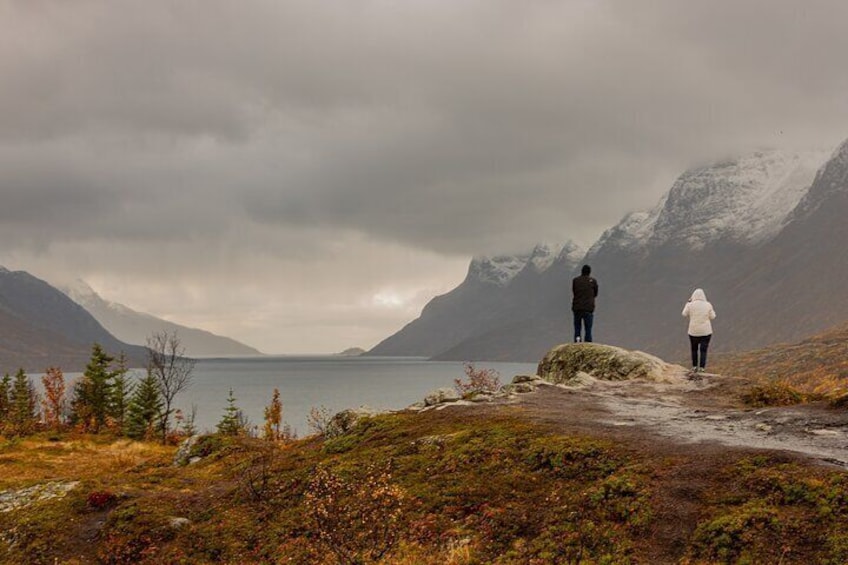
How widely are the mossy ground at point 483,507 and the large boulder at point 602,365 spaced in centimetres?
1135

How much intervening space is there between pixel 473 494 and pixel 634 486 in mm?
3176

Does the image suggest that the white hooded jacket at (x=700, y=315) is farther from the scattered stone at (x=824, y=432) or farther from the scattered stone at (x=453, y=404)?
the scattered stone at (x=824, y=432)

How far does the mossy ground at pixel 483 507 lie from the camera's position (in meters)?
8.55

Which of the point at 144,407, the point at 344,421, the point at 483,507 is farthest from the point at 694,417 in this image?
the point at 144,407

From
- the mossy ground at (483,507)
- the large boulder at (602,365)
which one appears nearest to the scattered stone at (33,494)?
the mossy ground at (483,507)

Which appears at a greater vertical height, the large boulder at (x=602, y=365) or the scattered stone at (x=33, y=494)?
the large boulder at (x=602, y=365)

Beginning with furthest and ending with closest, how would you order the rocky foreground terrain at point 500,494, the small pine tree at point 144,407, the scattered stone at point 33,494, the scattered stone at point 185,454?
1. the small pine tree at point 144,407
2. the scattered stone at point 185,454
3. the scattered stone at point 33,494
4. the rocky foreground terrain at point 500,494

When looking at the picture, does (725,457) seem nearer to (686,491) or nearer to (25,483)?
(686,491)

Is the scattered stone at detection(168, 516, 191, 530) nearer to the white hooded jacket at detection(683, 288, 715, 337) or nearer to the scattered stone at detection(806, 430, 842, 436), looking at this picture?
the scattered stone at detection(806, 430, 842, 436)

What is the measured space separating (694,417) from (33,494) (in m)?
18.0

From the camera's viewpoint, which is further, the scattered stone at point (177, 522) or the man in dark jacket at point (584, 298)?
the man in dark jacket at point (584, 298)

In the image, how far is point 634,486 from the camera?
33.3ft

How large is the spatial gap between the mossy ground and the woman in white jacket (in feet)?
39.5

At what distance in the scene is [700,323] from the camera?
2433 cm
